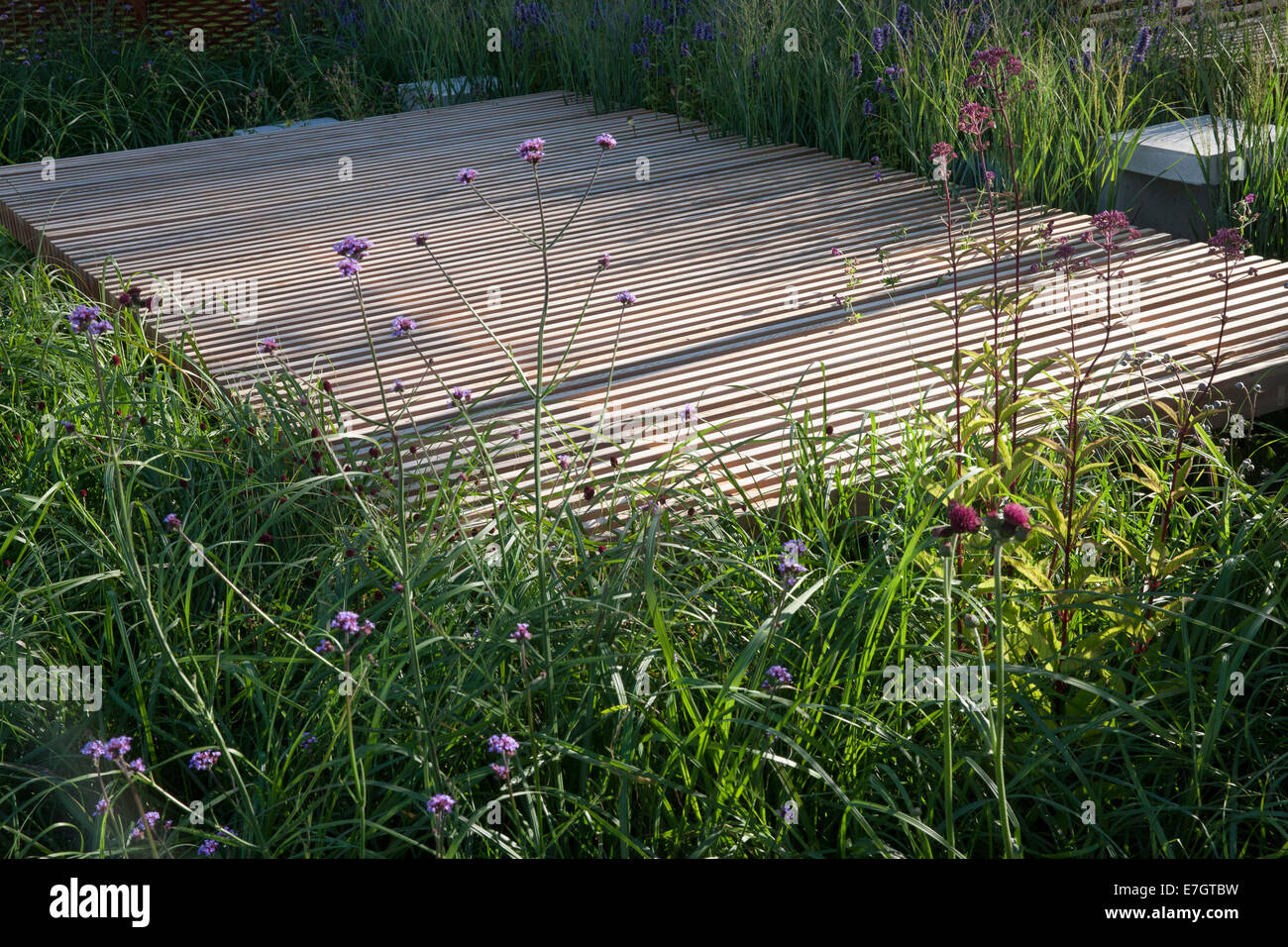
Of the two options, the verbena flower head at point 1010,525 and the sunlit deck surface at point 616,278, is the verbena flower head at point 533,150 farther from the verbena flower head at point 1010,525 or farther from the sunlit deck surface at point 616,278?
the verbena flower head at point 1010,525

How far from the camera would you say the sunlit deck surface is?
2656 mm

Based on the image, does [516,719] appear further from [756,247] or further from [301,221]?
[301,221]

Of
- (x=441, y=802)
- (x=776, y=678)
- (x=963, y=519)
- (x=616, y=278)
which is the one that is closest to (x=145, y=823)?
(x=441, y=802)

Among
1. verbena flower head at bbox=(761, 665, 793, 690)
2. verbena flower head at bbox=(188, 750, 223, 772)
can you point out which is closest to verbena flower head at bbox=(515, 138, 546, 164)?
verbena flower head at bbox=(761, 665, 793, 690)

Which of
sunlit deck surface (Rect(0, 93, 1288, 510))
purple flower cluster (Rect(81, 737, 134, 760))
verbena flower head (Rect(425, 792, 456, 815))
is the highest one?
sunlit deck surface (Rect(0, 93, 1288, 510))

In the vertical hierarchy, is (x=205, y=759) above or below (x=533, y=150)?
below

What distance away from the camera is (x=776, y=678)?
160cm

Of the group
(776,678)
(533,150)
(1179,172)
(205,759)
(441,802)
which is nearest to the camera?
(441,802)

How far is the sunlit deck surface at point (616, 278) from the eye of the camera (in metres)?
2.66

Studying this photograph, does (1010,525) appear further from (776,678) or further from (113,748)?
A: (113,748)

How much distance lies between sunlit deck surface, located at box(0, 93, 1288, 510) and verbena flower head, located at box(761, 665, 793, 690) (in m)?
0.50

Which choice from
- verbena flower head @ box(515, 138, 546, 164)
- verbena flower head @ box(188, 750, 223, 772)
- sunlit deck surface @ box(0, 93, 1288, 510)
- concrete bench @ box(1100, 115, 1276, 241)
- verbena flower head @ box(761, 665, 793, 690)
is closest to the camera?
verbena flower head @ box(188, 750, 223, 772)

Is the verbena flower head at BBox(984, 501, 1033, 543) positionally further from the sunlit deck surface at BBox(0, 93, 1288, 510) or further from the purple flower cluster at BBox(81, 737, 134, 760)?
the purple flower cluster at BBox(81, 737, 134, 760)

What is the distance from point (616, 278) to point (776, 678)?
2260mm
